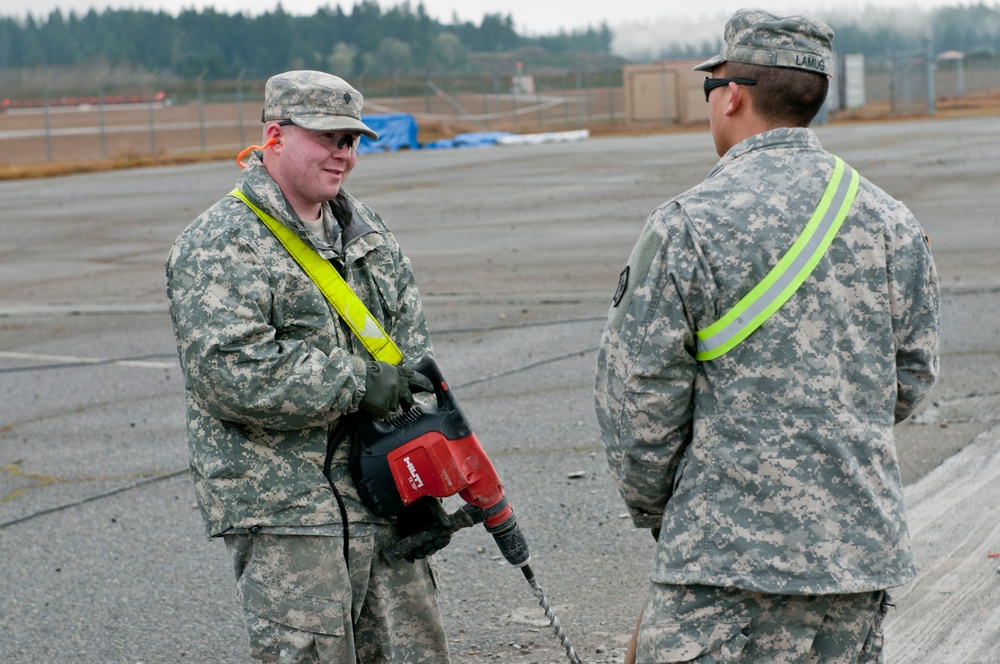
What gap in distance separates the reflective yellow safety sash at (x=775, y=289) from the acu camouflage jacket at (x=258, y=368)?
1072 millimetres

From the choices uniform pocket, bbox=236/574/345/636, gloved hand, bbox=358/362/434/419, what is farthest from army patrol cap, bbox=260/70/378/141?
uniform pocket, bbox=236/574/345/636

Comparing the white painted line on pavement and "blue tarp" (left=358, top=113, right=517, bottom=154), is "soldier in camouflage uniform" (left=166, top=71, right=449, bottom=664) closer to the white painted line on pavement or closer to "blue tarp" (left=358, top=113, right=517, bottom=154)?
the white painted line on pavement

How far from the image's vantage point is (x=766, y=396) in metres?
2.61

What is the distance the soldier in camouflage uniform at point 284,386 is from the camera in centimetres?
318

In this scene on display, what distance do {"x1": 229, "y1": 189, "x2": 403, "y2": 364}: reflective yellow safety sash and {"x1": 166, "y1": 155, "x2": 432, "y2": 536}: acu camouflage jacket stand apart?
2 centimetres

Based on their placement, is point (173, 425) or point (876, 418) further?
point (173, 425)

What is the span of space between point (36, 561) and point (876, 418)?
428 centimetres

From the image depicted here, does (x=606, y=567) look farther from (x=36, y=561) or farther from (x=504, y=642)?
(x=36, y=561)

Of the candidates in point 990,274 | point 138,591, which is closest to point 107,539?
point 138,591

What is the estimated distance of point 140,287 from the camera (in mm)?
13180

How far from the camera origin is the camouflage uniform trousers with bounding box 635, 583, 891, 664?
2.63 metres

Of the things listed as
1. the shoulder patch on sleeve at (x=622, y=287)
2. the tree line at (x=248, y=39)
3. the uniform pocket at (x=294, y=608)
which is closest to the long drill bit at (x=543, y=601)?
the uniform pocket at (x=294, y=608)

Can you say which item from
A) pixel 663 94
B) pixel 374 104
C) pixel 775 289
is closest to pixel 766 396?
pixel 775 289

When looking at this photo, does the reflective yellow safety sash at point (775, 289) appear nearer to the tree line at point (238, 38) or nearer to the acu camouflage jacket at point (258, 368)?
the acu camouflage jacket at point (258, 368)
